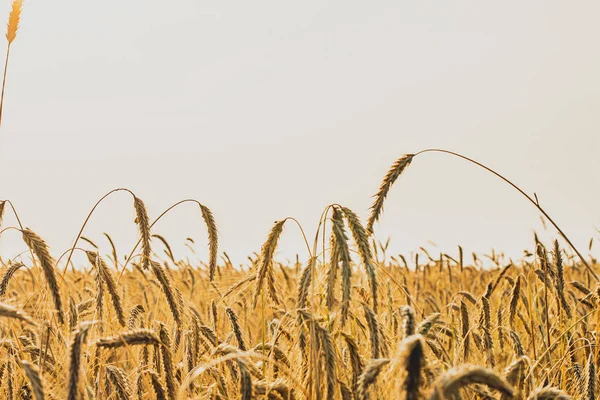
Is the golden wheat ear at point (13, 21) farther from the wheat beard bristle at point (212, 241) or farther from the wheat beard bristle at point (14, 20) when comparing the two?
the wheat beard bristle at point (212, 241)

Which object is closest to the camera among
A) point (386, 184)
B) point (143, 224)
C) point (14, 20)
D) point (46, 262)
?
point (46, 262)

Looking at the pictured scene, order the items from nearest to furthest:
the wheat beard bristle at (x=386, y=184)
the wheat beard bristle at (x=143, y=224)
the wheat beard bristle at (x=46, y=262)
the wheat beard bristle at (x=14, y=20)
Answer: the wheat beard bristle at (x=46, y=262) → the wheat beard bristle at (x=386, y=184) → the wheat beard bristle at (x=143, y=224) → the wheat beard bristle at (x=14, y=20)

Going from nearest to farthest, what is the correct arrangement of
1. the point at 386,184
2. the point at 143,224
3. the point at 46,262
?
Result: 1. the point at 46,262
2. the point at 386,184
3. the point at 143,224

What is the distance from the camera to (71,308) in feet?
10.2

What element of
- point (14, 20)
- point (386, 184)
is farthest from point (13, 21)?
point (386, 184)

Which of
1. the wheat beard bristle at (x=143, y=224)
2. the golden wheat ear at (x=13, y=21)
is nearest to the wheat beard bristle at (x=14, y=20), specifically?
the golden wheat ear at (x=13, y=21)

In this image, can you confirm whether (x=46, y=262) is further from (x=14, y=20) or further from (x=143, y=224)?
(x=14, y=20)

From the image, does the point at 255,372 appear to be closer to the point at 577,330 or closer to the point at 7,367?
the point at 7,367

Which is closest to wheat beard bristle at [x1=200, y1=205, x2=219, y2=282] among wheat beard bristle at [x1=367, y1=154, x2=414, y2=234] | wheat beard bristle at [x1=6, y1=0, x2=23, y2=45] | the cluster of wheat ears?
the cluster of wheat ears

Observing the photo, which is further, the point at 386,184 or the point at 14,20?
the point at 14,20

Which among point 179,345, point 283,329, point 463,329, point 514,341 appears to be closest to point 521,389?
point 514,341

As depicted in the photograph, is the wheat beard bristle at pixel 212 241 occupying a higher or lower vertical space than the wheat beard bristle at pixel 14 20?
lower

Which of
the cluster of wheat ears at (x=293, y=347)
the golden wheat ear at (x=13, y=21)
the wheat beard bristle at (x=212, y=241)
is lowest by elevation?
the cluster of wheat ears at (x=293, y=347)

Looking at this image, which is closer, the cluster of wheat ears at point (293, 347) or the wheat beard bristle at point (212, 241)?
the cluster of wheat ears at point (293, 347)
